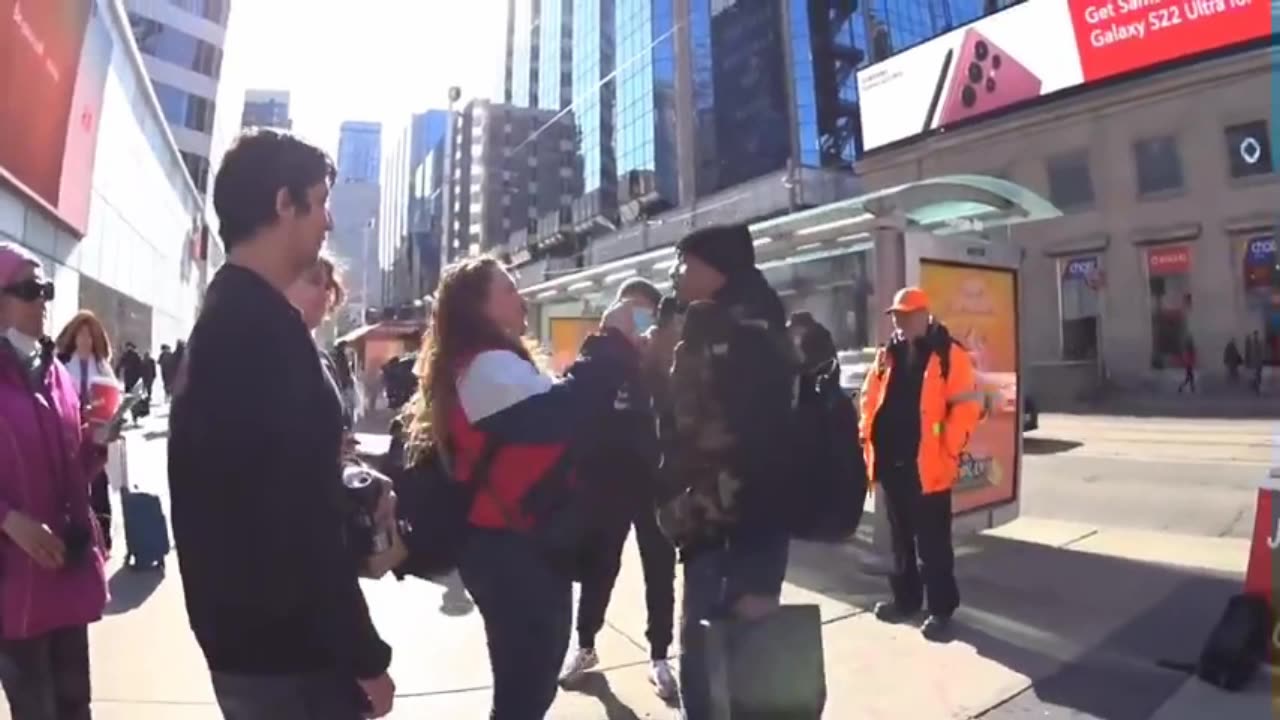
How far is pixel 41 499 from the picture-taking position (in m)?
2.48

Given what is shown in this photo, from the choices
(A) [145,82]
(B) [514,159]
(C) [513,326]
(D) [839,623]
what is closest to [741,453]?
(C) [513,326]

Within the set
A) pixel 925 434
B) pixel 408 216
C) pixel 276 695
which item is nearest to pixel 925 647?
pixel 925 434

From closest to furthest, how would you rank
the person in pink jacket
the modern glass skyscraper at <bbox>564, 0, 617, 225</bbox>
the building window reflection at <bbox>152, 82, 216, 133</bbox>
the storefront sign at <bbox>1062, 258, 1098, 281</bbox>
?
the person in pink jacket → the storefront sign at <bbox>1062, 258, 1098, 281</bbox> → the building window reflection at <bbox>152, 82, 216, 133</bbox> → the modern glass skyscraper at <bbox>564, 0, 617, 225</bbox>

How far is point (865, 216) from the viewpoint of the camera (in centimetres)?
688

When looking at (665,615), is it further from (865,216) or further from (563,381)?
(865,216)

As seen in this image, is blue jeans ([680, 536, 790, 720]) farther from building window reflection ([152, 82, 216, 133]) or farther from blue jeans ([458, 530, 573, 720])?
building window reflection ([152, 82, 216, 133])

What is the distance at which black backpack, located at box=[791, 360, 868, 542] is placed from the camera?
2543 mm

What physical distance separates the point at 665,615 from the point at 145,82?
29.2 meters

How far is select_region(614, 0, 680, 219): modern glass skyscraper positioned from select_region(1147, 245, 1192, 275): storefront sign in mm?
33712

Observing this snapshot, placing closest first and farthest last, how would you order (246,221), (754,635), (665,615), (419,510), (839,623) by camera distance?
(246,221) < (754,635) < (419,510) < (665,615) < (839,623)

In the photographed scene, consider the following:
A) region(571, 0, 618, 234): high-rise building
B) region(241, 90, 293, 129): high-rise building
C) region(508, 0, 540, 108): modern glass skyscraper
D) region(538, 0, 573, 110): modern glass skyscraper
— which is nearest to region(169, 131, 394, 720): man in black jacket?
region(571, 0, 618, 234): high-rise building

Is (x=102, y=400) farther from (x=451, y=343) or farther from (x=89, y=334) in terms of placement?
(x=451, y=343)

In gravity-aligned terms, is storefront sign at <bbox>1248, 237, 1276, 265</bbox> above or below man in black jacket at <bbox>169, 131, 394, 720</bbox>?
above

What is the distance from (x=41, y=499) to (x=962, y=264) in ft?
21.5
